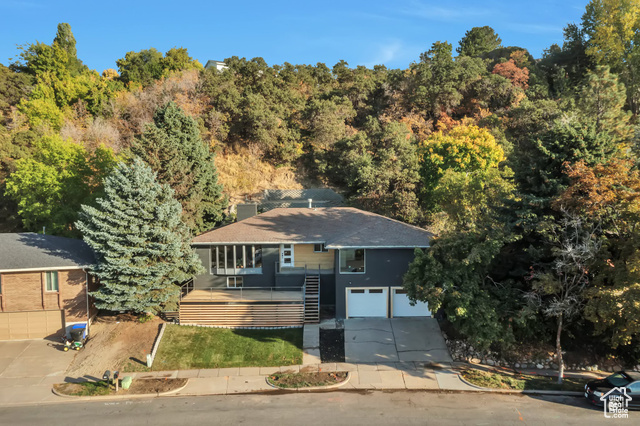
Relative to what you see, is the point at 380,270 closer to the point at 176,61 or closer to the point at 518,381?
the point at 518,381

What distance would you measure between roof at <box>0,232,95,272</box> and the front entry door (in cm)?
1066

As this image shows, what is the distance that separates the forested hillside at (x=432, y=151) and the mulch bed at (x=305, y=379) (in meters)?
5.28

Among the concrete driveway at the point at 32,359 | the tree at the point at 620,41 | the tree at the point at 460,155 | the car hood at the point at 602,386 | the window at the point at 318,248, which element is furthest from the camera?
the tree at the point at 620,41

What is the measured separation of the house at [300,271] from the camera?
2195cm

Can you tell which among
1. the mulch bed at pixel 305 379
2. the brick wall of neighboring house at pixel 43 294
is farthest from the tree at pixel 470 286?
the brick wall of neighboring house at pixel 43 294

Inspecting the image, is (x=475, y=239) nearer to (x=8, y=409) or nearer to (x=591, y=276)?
(x=591, y=276)

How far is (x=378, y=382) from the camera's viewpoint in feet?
56.2

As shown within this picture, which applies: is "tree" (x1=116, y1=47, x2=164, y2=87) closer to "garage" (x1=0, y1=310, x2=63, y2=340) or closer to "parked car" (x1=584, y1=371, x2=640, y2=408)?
"garage" (x1=0, y1=310, x2=63, y2=340)

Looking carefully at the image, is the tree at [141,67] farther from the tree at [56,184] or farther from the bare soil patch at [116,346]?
the bare soil patch at [116,346]

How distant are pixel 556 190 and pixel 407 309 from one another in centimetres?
988

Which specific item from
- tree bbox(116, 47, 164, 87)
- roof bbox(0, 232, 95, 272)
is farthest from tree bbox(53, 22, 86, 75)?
roof bbox(0, 232, 95, 272)

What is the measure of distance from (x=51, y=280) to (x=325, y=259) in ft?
51.3

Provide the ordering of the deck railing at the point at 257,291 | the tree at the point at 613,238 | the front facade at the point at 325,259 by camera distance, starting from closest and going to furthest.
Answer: the tree at the point at 613,238, the front facade at the point at 325,259, the deck railing at the point at 257,291

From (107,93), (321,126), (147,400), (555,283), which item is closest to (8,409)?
(147,400)
